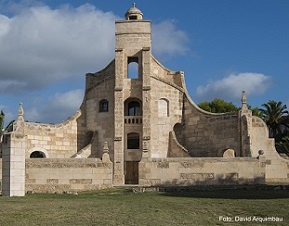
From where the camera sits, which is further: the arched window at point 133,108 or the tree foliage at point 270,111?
the tree foliage at point 270,111

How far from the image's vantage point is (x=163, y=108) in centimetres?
3772

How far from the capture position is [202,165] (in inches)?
993

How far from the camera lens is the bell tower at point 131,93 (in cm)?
3600

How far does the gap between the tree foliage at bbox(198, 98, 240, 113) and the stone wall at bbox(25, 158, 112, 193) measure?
31577 mm

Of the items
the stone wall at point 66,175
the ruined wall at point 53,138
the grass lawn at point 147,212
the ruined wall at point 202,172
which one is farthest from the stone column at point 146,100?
the grass lawn at point 147,212

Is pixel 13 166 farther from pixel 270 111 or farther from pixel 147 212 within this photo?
pixel 270 111

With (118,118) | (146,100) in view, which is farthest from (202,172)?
(118,118)

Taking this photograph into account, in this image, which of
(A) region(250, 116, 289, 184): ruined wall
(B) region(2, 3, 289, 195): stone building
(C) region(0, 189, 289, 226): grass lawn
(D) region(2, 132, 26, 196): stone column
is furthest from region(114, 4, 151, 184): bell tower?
(C) region(0, 189, 289, 226): grass lawn

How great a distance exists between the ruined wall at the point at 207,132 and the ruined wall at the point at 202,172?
25.9 feet

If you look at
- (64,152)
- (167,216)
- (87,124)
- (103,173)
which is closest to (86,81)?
(87,124)

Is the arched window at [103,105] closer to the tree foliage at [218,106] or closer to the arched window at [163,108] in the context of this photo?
the arched window at [163,108]

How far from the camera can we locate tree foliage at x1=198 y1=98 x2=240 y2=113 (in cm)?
5594

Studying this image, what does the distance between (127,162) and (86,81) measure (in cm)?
880

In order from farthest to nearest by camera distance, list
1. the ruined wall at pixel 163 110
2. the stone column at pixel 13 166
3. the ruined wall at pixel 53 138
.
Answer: the ruined wall at pixel 163 110, the ruined wall at pixel 53 138, the stone column at pixel 13 166
